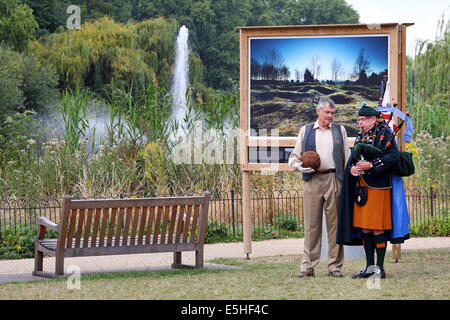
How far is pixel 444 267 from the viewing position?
28.2 feet

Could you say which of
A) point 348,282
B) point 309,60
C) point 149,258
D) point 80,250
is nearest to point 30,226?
point 149,258

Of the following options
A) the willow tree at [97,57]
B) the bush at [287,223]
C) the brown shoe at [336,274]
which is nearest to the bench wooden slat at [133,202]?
the brown shoe at [336,274]

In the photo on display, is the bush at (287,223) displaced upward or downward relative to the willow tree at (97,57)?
downward

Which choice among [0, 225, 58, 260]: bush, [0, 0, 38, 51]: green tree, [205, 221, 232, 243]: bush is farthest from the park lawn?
[0, 0, 38, 51]: green tree

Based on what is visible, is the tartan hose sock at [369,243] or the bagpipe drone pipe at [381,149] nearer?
the bagpipe drone pipe at [381,149]

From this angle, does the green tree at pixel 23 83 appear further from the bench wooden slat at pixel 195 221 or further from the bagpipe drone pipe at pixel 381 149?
the bagpipe drone pipe at pixel 381 149

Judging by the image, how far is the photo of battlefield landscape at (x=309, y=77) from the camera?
980cm

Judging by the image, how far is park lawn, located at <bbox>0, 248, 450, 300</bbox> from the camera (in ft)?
21.6

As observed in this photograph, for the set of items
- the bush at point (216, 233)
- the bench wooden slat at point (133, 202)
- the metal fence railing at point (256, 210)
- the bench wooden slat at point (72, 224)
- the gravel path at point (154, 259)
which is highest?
the bench wooden slat at point (133, 202)

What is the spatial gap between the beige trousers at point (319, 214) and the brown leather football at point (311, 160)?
223 millimetres

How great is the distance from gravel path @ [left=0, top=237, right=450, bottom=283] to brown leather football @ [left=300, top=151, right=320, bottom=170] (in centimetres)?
206

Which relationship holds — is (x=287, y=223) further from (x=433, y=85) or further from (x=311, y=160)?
(x=433, y=85)

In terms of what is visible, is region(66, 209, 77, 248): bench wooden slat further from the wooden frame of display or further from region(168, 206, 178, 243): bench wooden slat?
the wooden frame of display

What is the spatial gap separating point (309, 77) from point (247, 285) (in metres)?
3.68
